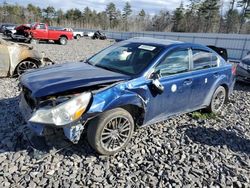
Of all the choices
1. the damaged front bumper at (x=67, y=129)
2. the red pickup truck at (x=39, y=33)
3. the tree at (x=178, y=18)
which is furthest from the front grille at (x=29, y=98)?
the tree at (x=178, y=18)

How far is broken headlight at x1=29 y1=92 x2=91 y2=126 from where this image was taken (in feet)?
9.70

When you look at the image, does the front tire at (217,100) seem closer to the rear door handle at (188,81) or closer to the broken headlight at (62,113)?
the rear door handle at (188,81)

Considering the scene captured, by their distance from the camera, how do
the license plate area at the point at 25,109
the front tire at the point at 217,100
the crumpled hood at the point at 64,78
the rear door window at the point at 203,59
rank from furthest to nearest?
the front tire at the point at 217,100
the rear door window at the point at 203,59
the license plate area at the point at 25,109
the crumpled hood at the point at 64,78

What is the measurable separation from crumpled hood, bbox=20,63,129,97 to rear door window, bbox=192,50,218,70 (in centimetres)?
158

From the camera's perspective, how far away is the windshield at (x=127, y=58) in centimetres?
385

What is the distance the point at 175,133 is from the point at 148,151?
825mm

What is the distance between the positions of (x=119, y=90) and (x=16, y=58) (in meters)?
4.94

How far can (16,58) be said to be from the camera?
7.13m

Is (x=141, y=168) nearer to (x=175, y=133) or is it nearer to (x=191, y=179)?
(x=191, y=179)

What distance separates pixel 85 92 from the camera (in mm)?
3162

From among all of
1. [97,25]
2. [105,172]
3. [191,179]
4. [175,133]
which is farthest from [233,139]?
[97,25]

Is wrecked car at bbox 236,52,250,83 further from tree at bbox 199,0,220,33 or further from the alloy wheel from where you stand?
tree at bbox 199,0,220,33

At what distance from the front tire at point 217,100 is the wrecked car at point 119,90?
0.23 m

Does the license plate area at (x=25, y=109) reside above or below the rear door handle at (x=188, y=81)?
below
